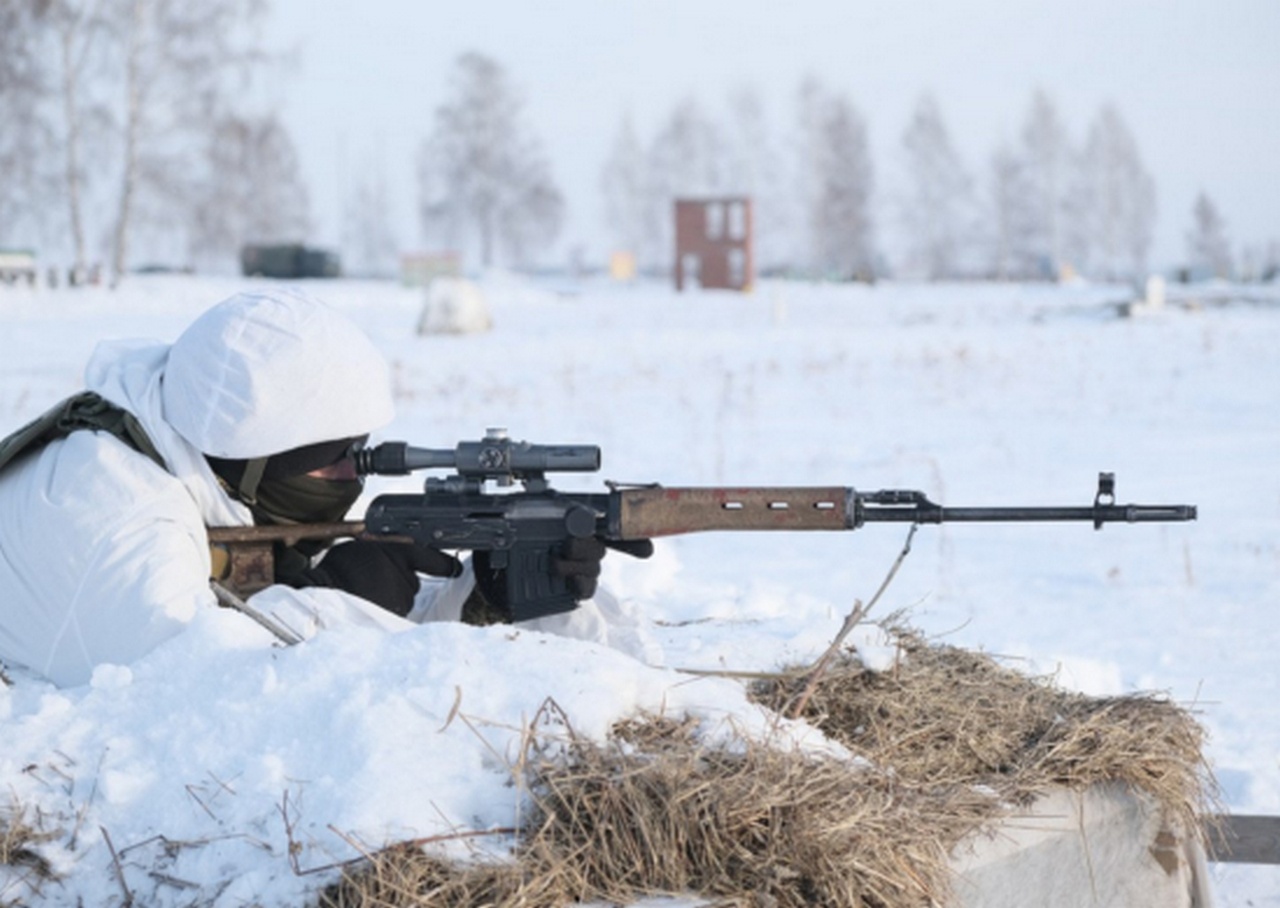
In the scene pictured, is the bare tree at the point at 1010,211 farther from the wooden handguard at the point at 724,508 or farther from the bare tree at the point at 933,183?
the wooden handguard at the point at 724,508

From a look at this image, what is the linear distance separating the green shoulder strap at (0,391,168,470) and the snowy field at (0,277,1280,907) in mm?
584

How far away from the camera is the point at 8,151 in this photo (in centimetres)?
3397

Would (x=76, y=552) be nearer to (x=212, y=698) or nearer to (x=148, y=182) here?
(x=212, y=698)

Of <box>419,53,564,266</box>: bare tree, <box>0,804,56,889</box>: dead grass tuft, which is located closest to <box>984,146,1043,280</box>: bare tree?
<box>419,53,564,266</box>: bare tree

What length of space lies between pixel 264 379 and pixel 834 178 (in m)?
64.7

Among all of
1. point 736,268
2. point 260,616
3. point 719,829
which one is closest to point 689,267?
point 736,268

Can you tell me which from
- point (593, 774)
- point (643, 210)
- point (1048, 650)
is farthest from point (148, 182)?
point (643, 210)

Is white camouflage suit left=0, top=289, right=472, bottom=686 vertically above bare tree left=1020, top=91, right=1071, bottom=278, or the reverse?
bare tree left=1020, top=91, right=1071, bottom=278

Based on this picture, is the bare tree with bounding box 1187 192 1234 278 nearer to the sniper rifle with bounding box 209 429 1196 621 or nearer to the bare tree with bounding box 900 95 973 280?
the bare tree with bounding box 900 95 973 280

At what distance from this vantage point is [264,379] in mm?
3492

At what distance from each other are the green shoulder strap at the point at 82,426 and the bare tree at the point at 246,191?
108ft

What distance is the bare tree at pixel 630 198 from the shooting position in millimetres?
73375

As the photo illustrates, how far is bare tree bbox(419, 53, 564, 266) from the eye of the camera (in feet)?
205

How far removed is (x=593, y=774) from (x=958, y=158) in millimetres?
69165
